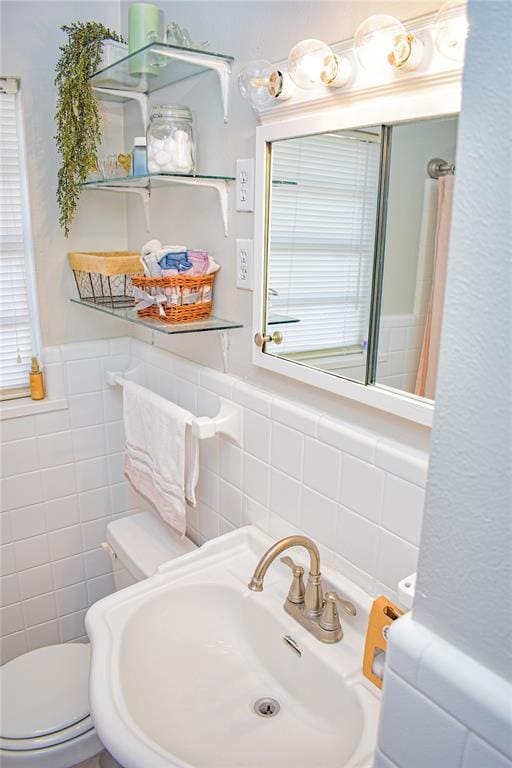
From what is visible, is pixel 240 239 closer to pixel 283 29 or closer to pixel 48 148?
pixel 283 29

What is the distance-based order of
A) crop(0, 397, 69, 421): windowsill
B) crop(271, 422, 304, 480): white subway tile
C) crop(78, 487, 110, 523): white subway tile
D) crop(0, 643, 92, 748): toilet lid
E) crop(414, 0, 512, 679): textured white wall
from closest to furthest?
crop(414, 0, 512, 679): textured white wall, crop(271, 422, 304, 480): white subway tile, crop(0, 643, 92, 748): toilet lid, crop(0, 397, 69, 421): windowsill, crop(78, 487, 110, 523): white subway tile

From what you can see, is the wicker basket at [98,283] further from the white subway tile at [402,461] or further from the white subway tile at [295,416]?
the white subway tile at [402,461]

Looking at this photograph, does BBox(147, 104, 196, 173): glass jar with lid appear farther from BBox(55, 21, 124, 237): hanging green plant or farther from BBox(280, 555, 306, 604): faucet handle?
BBox(280, 555, 306, 604): faucet handle

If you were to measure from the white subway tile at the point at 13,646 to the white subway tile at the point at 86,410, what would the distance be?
72cm

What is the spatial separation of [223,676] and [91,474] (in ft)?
3.31

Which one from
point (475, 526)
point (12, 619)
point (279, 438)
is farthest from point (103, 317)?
point (475, 526)

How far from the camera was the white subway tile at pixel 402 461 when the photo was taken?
102 cm

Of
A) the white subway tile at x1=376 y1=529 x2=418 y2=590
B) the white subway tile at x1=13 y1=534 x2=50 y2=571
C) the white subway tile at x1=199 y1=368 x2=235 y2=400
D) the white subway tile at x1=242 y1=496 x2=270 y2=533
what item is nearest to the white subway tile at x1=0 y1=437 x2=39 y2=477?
the white subway tile at x1=13 y1=534 x2=50 y2=571

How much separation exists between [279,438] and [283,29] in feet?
2.86

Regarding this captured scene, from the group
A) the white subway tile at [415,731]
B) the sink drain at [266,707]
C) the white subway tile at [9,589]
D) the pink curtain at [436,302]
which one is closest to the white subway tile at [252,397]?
the pink curtain at [436,302]

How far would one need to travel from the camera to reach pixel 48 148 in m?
1.76

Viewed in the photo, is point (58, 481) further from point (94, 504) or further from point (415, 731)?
point (415, 731)

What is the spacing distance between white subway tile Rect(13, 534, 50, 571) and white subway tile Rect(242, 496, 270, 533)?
828 mm

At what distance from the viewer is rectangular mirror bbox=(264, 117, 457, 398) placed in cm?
97
